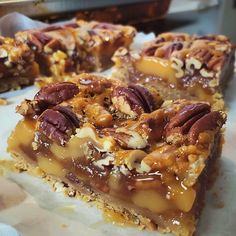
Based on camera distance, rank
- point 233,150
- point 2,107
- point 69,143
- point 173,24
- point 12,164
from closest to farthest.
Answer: point 69,143, point 12,164, point 233,150, point 2,107, point 173,24

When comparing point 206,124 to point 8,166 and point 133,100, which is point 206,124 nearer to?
point 133,100

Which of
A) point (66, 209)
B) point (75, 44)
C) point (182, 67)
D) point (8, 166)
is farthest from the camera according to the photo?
point (75, 44)

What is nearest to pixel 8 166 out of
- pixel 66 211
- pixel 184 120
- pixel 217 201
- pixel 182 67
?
pixel 66 211

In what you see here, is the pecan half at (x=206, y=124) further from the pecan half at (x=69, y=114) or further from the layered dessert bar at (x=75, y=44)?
the layered dessert bar at (x=75, y=44)

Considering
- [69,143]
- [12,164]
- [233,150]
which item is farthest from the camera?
[233,150]

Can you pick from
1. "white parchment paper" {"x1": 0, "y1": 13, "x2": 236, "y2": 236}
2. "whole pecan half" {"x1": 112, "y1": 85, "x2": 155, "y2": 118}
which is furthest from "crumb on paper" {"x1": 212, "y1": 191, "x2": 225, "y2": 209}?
"whole pecan half" {"x1": 112, "y1": 85, "x2": 155, "y2": 118}

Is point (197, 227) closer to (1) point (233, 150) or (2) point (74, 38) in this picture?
(1) point (233, 150)

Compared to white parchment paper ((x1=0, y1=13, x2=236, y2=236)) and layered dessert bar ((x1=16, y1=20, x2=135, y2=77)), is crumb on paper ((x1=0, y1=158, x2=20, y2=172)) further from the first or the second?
layered dessert bar ((x1=16, y1=20, x2=135, y2=77))

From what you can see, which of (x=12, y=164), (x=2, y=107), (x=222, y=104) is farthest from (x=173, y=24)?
(x=12, y=164)
